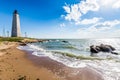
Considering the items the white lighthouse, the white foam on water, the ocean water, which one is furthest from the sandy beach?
the white lighthouse

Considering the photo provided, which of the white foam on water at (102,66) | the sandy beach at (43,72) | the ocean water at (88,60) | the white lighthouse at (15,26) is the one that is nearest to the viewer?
the sandy beach at (43,72)

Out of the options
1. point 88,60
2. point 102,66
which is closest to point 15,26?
point 88,60

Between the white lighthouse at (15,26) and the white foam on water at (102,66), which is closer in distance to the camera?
the white foam on water at (102,66)

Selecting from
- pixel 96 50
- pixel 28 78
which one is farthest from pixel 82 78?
pixel 96 50

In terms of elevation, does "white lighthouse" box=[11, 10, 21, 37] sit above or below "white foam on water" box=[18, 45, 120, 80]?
above

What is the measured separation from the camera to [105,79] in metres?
9.05

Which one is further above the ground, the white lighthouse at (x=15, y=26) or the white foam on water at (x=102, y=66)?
the white lighthouse at (x=15, y=26)

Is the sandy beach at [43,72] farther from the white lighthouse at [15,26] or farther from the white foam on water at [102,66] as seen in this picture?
the white lighthouse at [15,26]

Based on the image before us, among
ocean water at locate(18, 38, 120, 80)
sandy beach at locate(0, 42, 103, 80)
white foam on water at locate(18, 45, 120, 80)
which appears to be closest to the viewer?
sandy beach at locate(0, 42, 103, 80)

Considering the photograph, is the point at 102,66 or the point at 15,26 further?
the point at 15,26

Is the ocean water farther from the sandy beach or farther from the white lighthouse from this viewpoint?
the white lighthouse

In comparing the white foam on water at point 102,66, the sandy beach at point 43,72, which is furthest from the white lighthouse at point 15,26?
the sandy beach at point 43,72

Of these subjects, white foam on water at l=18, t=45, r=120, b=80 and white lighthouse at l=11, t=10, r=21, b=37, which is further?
white lighthouse at l=11, t=10, r=21, b=37

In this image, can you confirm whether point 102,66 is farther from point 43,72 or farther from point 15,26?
point 15,26
